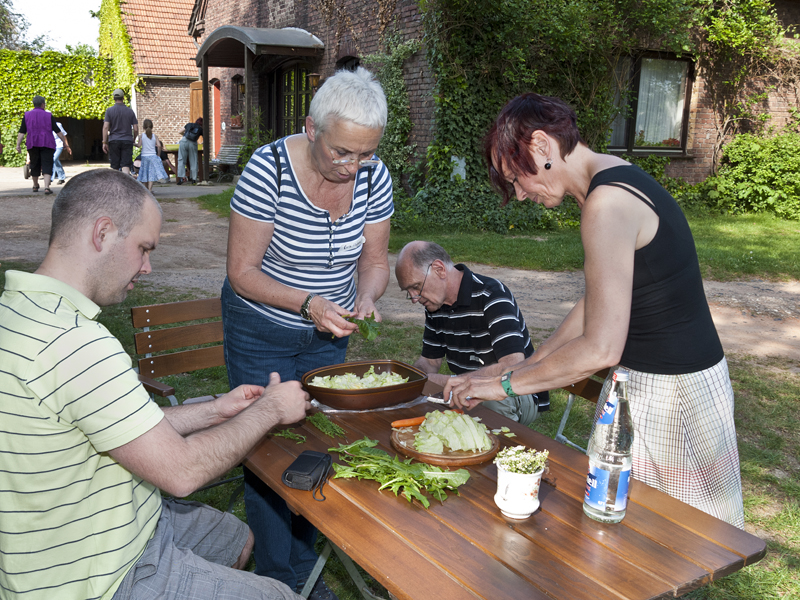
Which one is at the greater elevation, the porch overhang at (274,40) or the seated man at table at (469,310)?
the porch overhang at (274,40)

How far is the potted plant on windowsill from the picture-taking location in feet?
6.00

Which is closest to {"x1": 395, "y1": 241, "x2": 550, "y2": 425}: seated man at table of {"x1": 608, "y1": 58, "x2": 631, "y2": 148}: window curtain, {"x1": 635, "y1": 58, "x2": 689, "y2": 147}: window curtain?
{"x1": 608, "y1": 58, "x2": 631, "y2": 148}: window curtain

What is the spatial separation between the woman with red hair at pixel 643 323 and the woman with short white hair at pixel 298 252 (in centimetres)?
66

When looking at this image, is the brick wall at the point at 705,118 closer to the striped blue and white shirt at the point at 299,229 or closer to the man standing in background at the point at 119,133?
the man standing in background at the point at 119,133

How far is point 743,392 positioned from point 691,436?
12.5 ft

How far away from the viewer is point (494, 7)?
11383 mm

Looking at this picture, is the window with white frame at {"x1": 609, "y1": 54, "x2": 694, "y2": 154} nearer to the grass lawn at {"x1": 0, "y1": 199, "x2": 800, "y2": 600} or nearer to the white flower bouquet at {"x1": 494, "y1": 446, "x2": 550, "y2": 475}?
the grass lawn at {"x1": 0, "y1": 199, "x2": 800, "y2": 600}

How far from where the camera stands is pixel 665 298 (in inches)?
83.9

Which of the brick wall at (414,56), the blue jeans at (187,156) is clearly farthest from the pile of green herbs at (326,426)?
the blue jeans at (187,156)

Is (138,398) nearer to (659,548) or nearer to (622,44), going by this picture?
(659,548)

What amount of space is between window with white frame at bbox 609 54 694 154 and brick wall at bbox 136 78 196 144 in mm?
18172

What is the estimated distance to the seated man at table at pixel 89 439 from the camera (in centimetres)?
169

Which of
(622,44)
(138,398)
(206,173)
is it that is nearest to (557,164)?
(138,398)

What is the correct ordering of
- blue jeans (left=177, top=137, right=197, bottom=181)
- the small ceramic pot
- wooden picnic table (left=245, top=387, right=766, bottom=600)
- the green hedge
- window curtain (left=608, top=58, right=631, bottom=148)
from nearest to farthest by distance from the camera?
1. wooden picnic table (left=245, top=387, right=766, bottom=600)
2. the small ceramic pot
3. window curtain (left=608, top=58, right=631, bottom=148)
4. the green hedge
5. blue jeans (left=177, top=137, right=197, bottom=181)
